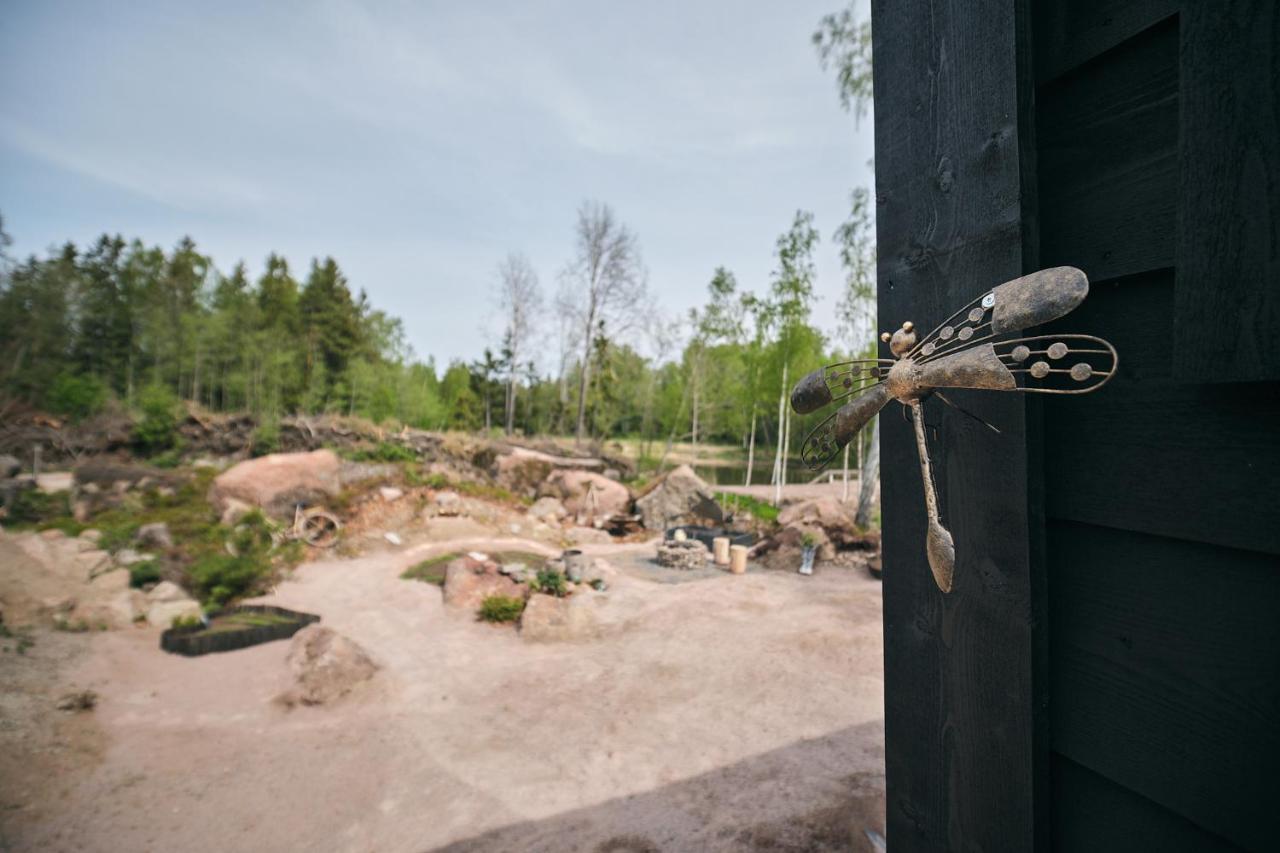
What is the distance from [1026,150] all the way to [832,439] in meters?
0.65

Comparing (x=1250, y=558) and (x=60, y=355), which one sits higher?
(x=60, y=355)

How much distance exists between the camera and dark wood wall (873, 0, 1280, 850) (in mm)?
703

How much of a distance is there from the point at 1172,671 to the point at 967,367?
52cm

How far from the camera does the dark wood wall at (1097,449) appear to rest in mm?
703

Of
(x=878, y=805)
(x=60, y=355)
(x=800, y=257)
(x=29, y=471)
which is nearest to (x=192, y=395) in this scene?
(x=60, y=355)

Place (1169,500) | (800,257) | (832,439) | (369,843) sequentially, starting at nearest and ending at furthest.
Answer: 1. (1169,500)
2. (832,439)
3. (369,843)
4. (800,257)

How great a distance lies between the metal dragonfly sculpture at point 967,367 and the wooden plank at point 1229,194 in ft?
0.34

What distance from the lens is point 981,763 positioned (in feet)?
3.57

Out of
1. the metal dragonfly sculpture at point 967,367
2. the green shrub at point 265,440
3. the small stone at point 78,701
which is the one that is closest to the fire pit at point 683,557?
the small stone at point 78,701

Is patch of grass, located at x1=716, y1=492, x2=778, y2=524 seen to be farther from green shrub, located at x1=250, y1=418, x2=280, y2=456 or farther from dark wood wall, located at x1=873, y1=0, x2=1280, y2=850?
green shrub, located at x1=250, y1=418, x2=280, y2=456

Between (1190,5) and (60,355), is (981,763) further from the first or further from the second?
(60,355)

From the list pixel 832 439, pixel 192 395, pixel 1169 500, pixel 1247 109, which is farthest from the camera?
pixel 192 395

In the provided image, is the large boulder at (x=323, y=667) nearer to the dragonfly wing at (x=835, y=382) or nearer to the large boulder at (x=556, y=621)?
the large boulder at (x=556, y=621)

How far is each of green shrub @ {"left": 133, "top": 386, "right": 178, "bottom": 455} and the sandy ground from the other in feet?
55.7
